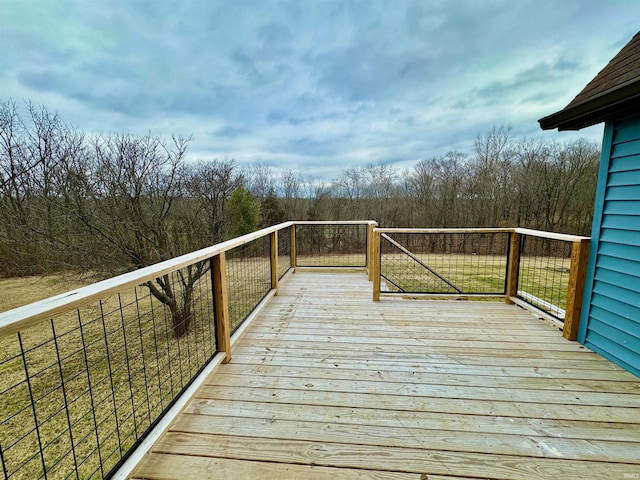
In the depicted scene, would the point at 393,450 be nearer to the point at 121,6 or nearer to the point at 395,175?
the point at 121,6

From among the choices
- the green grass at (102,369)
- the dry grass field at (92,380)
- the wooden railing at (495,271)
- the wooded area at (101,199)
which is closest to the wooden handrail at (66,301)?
the green grass at (102,369)

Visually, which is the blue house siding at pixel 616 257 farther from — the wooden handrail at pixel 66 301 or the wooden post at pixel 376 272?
the wooden handrail at pixel 66 301

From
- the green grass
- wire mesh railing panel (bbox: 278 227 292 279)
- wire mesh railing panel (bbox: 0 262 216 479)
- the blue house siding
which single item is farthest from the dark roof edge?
wire mesh railing panel (bbox: 278 227 292 279)

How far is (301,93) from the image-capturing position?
9500 millimetres

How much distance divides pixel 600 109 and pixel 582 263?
1246 millimetres

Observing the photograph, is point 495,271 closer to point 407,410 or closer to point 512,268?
point 512,268

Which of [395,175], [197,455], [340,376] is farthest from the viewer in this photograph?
[395,175]

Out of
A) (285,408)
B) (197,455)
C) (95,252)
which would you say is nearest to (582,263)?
(285,408)

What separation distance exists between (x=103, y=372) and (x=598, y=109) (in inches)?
280

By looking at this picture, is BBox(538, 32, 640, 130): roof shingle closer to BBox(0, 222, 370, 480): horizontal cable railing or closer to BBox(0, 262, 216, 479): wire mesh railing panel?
BBox(0, 222, 370, 480): horizontal cable railing

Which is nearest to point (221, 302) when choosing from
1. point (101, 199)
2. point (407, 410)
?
point (407, 410)

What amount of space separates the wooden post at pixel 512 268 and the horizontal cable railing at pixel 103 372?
296 cm

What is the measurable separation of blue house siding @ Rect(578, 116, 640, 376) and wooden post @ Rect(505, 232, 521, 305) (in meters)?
0.99

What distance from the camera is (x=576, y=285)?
8.12 feet
